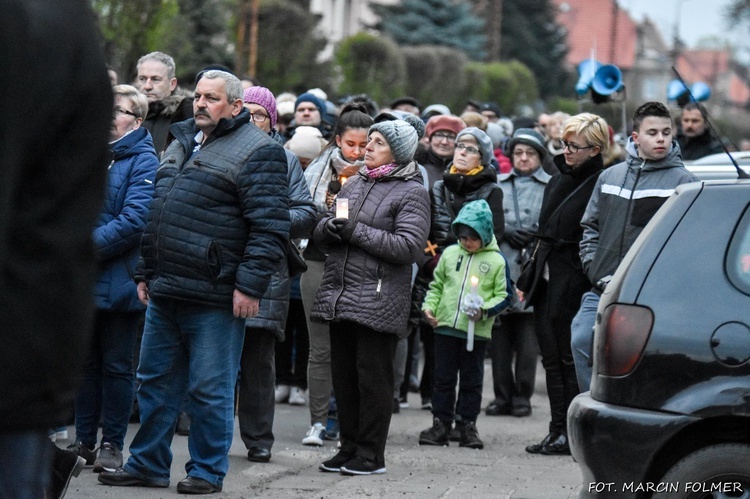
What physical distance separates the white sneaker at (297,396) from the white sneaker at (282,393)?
50 mm

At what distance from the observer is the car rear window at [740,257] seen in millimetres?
4980

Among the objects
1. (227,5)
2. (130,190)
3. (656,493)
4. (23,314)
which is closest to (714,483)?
(656,493)

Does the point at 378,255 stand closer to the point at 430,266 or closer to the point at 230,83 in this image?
the point at 230,83

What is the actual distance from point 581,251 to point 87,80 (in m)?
5.74

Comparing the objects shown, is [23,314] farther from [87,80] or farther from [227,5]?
[227,5]

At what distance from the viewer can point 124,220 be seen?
730cm

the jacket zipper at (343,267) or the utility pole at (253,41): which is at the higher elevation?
the utility pole at (253,41)

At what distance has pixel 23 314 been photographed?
2398 millimetres

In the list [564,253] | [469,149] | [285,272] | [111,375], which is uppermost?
[469,149]

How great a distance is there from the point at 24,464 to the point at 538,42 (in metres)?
63.7

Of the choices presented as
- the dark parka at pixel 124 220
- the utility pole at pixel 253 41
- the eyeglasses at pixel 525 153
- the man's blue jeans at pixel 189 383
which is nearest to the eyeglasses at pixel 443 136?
the eyeglasses at pixel 525 153

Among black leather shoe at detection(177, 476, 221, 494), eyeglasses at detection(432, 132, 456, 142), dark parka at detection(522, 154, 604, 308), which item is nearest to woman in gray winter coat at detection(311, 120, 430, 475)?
black leather shoe at detection(177, 476, 221, 494)

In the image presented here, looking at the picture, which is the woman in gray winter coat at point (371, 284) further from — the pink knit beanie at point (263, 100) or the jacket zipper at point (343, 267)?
the pink knit beanie at point (263, 100)

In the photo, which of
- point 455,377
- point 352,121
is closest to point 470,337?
point 455,377
